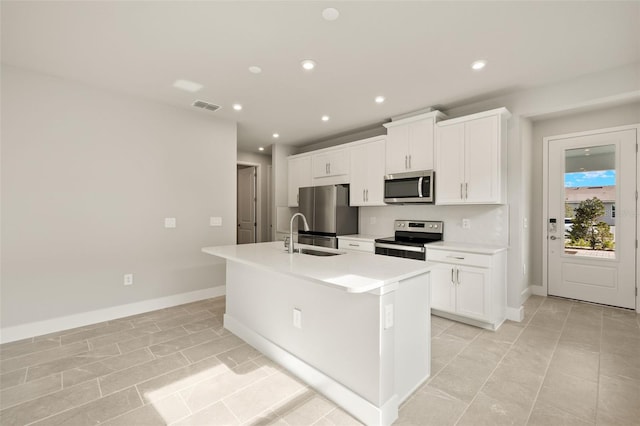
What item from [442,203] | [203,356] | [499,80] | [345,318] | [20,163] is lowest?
[203,356]

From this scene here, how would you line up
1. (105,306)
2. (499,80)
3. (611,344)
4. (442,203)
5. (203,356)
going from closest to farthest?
1. (203,356)
2. (611,344)
3. (499,80)
4. (105,306)
5. (442,203)

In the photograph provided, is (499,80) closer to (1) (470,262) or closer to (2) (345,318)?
(1) (470,262)

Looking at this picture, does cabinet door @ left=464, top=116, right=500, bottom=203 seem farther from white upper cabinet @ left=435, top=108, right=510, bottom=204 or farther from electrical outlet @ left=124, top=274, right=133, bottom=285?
electrical outlet @ left=124, top=274, right=133, bottom=285

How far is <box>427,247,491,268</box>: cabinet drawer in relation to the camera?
2.96 m

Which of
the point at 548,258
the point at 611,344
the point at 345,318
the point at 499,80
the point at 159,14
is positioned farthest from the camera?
the point at 548,258

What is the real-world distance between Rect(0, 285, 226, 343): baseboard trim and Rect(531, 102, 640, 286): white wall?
470 centimetres

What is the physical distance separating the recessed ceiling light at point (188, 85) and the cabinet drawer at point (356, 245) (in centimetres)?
277

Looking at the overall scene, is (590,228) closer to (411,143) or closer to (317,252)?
(411,143)

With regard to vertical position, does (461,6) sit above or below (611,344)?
above

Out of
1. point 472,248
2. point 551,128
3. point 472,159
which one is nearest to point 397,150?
point 472,159

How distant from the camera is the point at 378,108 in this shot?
148 inches

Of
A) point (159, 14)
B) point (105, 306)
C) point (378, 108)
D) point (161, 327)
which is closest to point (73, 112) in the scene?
point (159, 14)

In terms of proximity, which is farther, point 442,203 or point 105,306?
point 442,203

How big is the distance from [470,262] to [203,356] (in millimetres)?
2742
